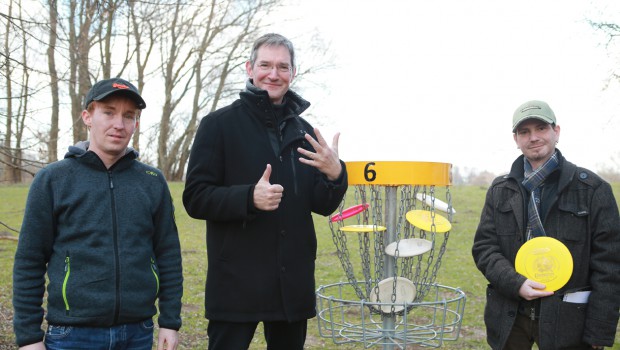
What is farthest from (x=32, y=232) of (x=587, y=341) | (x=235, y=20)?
(x=235, y=20)

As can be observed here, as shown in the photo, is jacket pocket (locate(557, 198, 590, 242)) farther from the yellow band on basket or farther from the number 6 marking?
the number 6 marking

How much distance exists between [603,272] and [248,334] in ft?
5.32

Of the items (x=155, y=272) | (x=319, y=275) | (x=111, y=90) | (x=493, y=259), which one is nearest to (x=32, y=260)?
(x=155, y=272)

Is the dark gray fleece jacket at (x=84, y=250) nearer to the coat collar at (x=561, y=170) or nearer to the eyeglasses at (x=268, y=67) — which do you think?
the eyeglasses at (x=268, y=67)

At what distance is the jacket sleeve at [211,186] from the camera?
2396 millimetres

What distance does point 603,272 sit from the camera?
275cm

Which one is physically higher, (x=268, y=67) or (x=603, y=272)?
(x=268, y=67)

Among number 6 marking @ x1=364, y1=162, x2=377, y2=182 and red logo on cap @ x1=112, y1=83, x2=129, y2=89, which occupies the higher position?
red logo on cap @ x1=112, y1=83, x2=129, y2=89

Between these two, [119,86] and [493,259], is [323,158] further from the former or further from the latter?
[493,259]

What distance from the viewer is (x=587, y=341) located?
8.95 feet

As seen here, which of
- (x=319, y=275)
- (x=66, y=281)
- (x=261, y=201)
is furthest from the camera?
(x=319, y=275)

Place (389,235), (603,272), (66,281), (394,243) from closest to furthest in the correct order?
(66,281)
(603,272)
(394,243)
(389,235)

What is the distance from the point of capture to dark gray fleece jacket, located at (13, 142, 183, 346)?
2.24m

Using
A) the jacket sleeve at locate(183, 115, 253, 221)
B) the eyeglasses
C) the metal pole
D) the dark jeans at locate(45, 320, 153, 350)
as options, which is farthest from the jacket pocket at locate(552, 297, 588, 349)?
the dark jeans at locate(45, 320, 153, 350)
